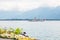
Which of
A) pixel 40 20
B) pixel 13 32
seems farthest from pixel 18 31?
pixel 40 20

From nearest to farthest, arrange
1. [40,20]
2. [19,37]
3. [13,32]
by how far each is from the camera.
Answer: [19,37]
[13,32]
[40,20]

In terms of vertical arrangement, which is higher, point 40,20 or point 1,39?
point 40,20

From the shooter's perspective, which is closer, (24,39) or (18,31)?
(24,39)

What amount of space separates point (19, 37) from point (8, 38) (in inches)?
27.8

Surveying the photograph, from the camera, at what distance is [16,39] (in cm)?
1307

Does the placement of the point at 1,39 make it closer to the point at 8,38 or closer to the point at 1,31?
the point at 8,38

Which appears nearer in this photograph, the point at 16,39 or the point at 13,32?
the point at 16,39

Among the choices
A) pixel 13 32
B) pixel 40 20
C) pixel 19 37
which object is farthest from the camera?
pixel 40 20

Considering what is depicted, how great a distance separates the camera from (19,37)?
13422mm

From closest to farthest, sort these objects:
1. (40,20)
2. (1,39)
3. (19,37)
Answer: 1. (1,39)
2. (19,37)
3. (40,20)

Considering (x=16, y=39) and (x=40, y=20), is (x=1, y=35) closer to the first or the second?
(x=16, y=39)

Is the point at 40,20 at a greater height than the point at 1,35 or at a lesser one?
greater

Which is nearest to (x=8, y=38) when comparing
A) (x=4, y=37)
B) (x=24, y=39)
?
(x=4, y=37)

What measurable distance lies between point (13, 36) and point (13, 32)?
127 centimetres
